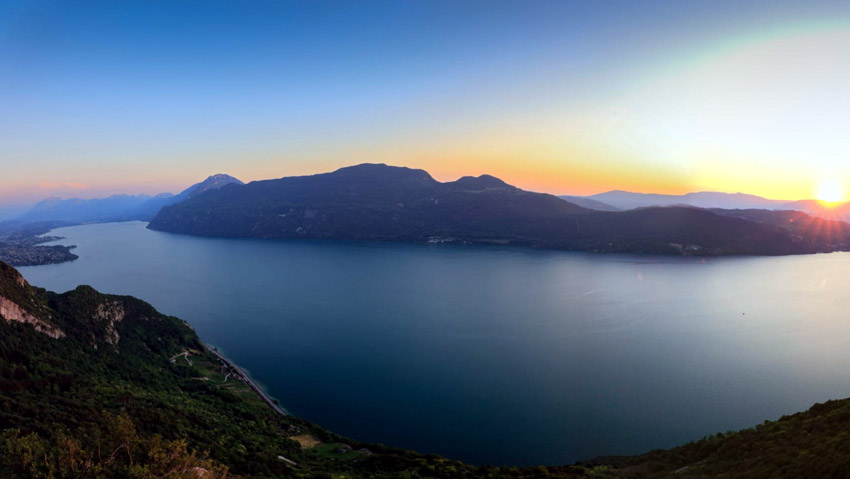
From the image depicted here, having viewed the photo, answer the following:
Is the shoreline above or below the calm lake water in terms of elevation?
below

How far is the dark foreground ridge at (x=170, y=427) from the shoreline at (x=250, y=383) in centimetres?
74

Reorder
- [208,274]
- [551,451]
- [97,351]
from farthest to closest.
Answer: [208,274] → [97,351] → [551,451]

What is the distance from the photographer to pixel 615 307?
314ft

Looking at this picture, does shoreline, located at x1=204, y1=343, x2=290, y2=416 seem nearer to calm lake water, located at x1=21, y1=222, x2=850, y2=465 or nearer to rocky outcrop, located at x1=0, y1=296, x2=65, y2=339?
calm lake water, located at x1=21, y1=222, x2=850, y2=465

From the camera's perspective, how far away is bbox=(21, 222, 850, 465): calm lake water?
153 feet

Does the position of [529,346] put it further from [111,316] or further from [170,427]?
[111,316]

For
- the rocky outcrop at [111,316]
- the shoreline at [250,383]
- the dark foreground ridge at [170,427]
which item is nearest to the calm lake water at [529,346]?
the shoreline at [250,383]

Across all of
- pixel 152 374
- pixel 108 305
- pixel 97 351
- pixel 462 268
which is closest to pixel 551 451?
pixel 152 374

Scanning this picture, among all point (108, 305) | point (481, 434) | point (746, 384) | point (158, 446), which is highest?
point (158, 446)

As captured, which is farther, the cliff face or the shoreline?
the shoreline

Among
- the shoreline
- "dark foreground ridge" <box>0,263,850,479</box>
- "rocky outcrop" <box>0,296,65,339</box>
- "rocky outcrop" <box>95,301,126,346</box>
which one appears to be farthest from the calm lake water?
"rocky outcrop" <box>0,296,65,339</box>

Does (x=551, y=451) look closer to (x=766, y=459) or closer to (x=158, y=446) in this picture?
(x=766, y=459)

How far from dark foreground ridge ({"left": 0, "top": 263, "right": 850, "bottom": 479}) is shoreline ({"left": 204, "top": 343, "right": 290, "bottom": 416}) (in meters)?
0.74

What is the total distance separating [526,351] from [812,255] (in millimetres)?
186306
